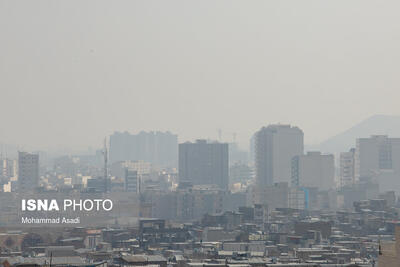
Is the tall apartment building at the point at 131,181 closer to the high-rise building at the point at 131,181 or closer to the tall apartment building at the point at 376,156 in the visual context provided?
the high-rise building at the point at 131,181

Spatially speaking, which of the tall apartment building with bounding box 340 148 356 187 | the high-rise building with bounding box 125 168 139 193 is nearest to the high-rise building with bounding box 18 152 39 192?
the high-rise building with bounding box 125 168 139 193

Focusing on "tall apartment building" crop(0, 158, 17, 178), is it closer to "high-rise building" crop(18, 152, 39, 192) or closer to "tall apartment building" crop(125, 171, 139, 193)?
"high-rise building" crop(18, 152, 39, 192)

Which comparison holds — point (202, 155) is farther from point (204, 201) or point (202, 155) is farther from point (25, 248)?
point (25, 248)

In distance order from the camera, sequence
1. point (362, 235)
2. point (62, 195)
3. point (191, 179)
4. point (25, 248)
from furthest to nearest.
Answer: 1. point (191, 179)
2. point (62, 195)
3. point (362, 235)
4. point (25, 248)

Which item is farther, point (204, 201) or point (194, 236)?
point (204, 201)

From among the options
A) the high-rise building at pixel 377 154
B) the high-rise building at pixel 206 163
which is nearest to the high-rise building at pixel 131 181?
the high-rise building at pixel 206 163

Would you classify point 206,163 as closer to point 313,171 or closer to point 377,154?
point 313,171

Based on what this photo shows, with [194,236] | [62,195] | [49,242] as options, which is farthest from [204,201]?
[49,242]
